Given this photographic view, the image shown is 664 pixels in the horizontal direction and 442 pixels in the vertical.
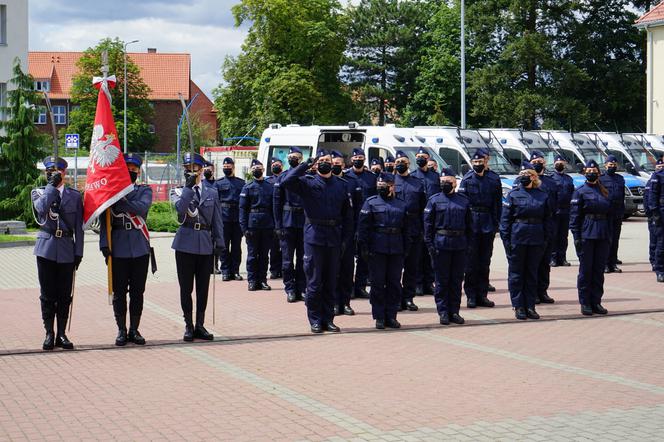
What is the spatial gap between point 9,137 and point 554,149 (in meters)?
16.2

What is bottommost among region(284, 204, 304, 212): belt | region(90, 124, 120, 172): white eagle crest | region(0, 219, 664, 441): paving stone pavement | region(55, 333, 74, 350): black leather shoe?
region(0, 219, 664, 441): paving stone pavement

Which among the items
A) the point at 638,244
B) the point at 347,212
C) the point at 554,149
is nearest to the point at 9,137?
the point at 554,149

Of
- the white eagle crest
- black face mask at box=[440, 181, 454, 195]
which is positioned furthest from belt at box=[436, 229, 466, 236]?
the white eagle crest

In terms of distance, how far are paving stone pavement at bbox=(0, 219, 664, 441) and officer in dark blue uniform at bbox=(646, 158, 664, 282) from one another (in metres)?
2.96

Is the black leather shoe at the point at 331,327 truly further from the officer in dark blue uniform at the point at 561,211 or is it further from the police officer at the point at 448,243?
the officer in dark blue uniform at the point at 561,211

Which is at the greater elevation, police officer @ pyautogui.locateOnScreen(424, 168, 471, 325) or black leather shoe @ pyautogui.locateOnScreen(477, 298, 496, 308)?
police officer @ pyautogui.locateOnScreen(424, 168, 471, 325)

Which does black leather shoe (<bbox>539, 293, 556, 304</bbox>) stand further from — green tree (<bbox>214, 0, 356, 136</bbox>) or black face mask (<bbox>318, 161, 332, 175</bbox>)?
green tree (<bbox>214, 0, 356, 136</bbox>)

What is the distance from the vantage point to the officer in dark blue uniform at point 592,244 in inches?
498

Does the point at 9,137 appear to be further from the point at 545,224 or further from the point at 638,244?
the point at 545,224

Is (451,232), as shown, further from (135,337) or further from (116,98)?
(116,98)

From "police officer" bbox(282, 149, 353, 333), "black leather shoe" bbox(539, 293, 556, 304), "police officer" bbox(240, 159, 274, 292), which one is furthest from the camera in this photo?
"police officer" bbox(240, 159, 274, 292)

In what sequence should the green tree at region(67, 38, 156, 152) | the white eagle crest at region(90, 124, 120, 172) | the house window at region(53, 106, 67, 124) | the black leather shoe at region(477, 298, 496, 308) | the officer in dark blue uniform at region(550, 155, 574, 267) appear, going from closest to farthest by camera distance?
the white eagle crest at region(90, 124, 120, 172) < the black leather shoe at region(477, 298, 496, 308) < the officer in dark blue uniform at region(550, 155, 574, 267) < the green tree at region(67, 38, 156, 152) < the house window at region(53, 106, 67, 124)

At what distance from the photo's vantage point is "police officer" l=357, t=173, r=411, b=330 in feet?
37.7

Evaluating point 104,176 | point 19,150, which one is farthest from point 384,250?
point 19,150
